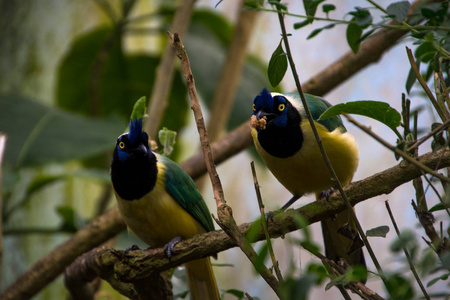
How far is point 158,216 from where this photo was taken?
173cm

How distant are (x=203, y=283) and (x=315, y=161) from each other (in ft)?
1.77

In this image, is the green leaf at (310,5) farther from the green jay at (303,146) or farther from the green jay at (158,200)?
the green jay at (158,200)

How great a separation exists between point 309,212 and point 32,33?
10.7 feet

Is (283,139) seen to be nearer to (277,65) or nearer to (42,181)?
(277,65)

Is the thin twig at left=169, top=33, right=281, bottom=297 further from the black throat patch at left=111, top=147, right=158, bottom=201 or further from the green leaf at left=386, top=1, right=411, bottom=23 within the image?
the black throat patch at left=111, top=147, right=158, bottom=201

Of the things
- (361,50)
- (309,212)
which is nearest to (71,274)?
(309,212)

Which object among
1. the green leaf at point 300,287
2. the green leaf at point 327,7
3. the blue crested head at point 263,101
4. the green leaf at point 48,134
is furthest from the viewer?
the green leaf at point 48,134

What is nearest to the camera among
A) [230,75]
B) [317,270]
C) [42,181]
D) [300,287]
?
[300,287]

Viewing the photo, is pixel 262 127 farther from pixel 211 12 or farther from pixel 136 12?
pixel 136 12

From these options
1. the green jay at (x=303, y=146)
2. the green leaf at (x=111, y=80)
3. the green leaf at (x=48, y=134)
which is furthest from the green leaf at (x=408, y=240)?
the green leaf at (x=111, y=80)

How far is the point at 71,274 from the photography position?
166 centimetres

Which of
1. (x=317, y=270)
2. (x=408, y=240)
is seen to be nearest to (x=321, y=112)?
(x=408, y=240)

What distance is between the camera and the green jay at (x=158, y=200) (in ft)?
5.64

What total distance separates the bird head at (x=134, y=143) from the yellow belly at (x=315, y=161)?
337 millimetres
